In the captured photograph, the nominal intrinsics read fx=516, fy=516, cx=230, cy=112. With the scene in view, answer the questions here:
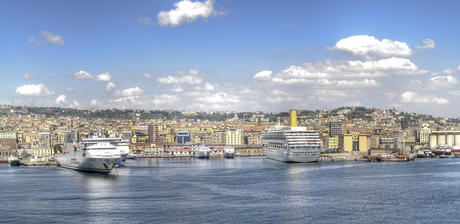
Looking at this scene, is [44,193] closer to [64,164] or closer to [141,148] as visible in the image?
[64,164]

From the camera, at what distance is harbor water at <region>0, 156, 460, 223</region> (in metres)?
21.8

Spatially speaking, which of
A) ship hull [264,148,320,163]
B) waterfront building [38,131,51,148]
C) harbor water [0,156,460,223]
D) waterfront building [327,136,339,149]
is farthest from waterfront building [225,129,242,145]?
harbor water [0,156,460,223]

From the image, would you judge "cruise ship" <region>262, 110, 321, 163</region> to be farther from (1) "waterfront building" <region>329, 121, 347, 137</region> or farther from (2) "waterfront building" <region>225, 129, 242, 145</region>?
(1) "waterfront building" <region>329, 121, 347, 137</region>

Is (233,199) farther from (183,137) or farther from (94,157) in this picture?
(183,137)

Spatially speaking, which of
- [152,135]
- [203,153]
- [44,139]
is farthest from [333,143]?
[44,139]

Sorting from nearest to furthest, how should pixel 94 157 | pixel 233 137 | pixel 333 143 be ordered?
pixel 94 157
pixel 333 143
pixel 233 137

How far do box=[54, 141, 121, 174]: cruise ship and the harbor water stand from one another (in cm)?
326

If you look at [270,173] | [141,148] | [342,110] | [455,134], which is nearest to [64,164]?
[270,173]

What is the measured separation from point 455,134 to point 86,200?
287ft

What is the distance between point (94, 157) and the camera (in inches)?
1660

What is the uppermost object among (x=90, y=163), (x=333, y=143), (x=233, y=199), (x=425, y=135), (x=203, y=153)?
(x=425, y=135)

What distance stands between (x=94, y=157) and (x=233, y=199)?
757 inches

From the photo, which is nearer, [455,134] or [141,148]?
[141,148]

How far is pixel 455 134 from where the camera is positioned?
3863 inches
